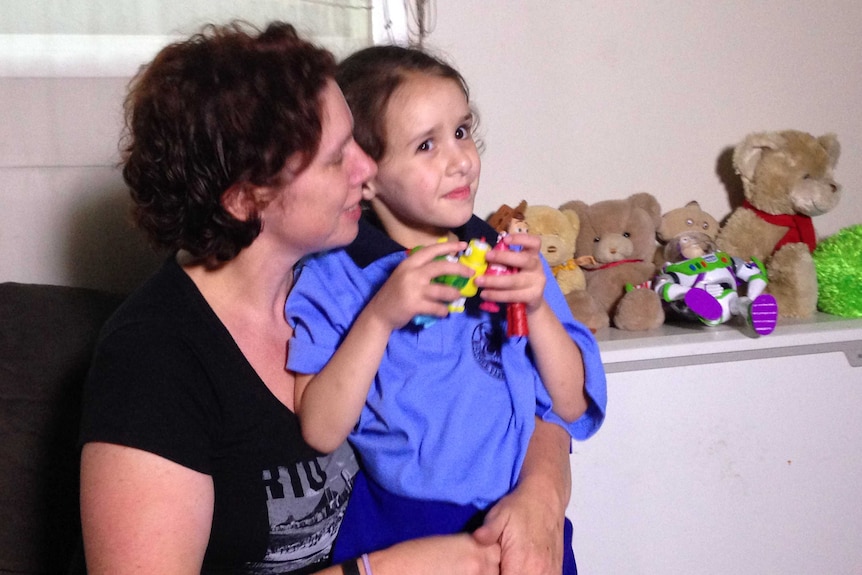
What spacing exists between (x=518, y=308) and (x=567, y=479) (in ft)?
1.15

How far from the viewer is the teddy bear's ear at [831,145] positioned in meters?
1.86

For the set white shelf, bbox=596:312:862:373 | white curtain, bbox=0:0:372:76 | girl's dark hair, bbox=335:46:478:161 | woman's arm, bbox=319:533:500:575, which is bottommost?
woman's arm, bbox=319:533:500:575

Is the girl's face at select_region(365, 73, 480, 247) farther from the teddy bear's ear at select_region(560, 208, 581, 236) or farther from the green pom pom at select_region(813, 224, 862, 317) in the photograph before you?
the green pom pom at select_region(813, 224, 862, 317)

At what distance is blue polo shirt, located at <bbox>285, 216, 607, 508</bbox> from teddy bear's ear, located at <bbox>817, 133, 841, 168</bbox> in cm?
106

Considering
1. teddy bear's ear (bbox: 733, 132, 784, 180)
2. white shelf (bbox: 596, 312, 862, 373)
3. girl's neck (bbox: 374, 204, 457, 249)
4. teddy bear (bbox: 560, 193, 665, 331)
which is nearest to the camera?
girl's neck (bbox: 374, 204, 457, 249)

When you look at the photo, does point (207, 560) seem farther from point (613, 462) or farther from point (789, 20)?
point (789, 20)

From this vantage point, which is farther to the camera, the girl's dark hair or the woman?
the girl's dark hair

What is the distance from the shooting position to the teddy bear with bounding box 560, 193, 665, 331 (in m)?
1.74

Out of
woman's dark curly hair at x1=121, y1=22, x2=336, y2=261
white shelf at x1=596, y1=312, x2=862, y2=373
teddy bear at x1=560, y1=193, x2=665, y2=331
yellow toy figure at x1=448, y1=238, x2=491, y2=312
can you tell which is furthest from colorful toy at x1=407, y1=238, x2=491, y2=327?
teddy bear at x1=560, y1=193, x2=665, y2=331

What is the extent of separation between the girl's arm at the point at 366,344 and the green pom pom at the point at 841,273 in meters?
1.14

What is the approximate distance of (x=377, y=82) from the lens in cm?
113

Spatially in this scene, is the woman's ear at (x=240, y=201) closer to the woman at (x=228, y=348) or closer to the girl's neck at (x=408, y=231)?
the woman at (x=228, y=348)

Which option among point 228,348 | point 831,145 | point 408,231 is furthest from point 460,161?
point 831,145

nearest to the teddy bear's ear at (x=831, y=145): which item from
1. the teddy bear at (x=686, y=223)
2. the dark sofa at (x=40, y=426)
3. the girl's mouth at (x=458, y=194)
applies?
the teddy bear at (x=686, y=223)
